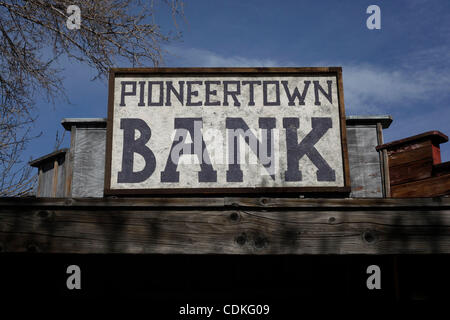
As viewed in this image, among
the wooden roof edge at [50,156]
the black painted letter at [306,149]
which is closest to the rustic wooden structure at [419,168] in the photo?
the black painted letter at [306,149]

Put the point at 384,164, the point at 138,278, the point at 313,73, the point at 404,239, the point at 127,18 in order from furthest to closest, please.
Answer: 1. the point at 127,18
2. the point at 384,164
3. the point at 138,278
4. the point at 313,73
5. the point at 404,239

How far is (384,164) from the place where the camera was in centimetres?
554

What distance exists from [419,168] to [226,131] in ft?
6.59

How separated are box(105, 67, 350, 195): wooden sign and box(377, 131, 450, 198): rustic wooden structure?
931 millimetres

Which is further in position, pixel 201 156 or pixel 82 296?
pixel 82 296

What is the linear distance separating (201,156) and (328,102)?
1.32m

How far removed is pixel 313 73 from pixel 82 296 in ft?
10.6

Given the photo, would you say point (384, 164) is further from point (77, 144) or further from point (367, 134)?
point (77, 144)

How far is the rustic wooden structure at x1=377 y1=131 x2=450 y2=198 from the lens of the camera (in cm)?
464

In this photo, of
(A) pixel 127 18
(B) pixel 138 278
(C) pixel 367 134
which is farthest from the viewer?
(A) pixel 127 18

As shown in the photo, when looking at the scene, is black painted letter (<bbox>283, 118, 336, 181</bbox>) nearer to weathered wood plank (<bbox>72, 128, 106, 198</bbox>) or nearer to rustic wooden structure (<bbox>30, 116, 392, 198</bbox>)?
rustic wooden structure (<bbox>30, 116, 392, 198</bbox>)

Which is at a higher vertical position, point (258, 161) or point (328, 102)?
point (328, 102)
